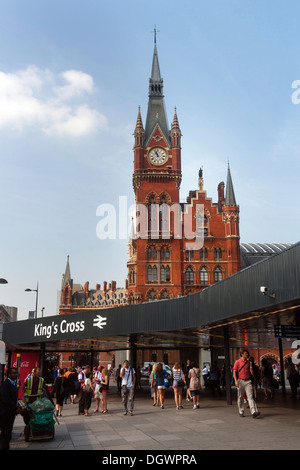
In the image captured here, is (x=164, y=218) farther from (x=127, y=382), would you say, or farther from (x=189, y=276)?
(x=127, y=382)

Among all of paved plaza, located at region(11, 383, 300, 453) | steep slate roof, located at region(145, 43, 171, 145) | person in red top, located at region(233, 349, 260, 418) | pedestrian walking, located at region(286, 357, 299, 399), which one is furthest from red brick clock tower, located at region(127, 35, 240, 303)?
person in red top, located at region(233, 349, 260, 418)

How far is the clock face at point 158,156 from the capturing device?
65.6m

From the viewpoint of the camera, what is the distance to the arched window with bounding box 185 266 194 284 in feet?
199

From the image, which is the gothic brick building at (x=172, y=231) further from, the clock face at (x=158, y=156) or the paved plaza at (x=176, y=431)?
the paved plaza at (x=176, y=431)

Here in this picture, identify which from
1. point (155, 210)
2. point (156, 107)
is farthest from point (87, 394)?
point (156, 107)

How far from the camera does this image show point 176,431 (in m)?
11.6

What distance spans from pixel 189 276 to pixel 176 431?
49488mm

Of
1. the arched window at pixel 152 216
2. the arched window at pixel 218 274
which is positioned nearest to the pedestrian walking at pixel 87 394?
the arched window at pixel 152 216

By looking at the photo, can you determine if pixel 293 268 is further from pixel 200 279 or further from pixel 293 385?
pixel 200 279

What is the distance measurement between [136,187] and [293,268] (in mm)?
53076

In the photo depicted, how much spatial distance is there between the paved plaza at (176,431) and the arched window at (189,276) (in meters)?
43.8

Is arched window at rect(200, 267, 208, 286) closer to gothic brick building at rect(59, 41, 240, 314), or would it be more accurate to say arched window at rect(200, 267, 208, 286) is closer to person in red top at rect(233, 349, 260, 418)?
gothic brick building at rect(59, 41, 240, 314)

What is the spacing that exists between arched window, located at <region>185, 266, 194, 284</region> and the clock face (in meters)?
16.5
